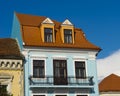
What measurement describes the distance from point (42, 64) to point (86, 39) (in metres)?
5.49

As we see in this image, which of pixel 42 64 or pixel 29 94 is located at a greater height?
A: pixel 42 64

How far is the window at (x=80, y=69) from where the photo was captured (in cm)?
2930

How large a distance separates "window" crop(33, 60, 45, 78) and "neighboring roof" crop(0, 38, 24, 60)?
1.36m

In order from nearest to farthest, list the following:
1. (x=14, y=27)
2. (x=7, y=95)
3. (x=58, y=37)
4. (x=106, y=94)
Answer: (x=7, y=95) < (x=58, y=37) < (x=14, y=27) < (x=106, y=94)

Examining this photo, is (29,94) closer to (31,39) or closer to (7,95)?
(7,95)

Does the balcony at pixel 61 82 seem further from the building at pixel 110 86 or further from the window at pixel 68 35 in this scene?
the building at pixel 110 86

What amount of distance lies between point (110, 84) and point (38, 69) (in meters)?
11.6

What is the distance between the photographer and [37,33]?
30000mm

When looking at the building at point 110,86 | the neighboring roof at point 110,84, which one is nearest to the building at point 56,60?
the building at point 110,86

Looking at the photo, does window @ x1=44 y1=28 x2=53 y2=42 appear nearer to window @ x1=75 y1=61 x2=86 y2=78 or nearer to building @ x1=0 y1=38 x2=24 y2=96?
building @ x1=0 y1=38 x2=24 y2=96

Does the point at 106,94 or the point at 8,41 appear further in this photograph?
the point at 106,94

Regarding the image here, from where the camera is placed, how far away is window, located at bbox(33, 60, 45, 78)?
2818 centimetres

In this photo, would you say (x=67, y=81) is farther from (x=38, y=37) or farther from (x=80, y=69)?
(x=38, y=37)

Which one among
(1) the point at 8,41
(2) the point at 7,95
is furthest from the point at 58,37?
(2) the point at 7,95
